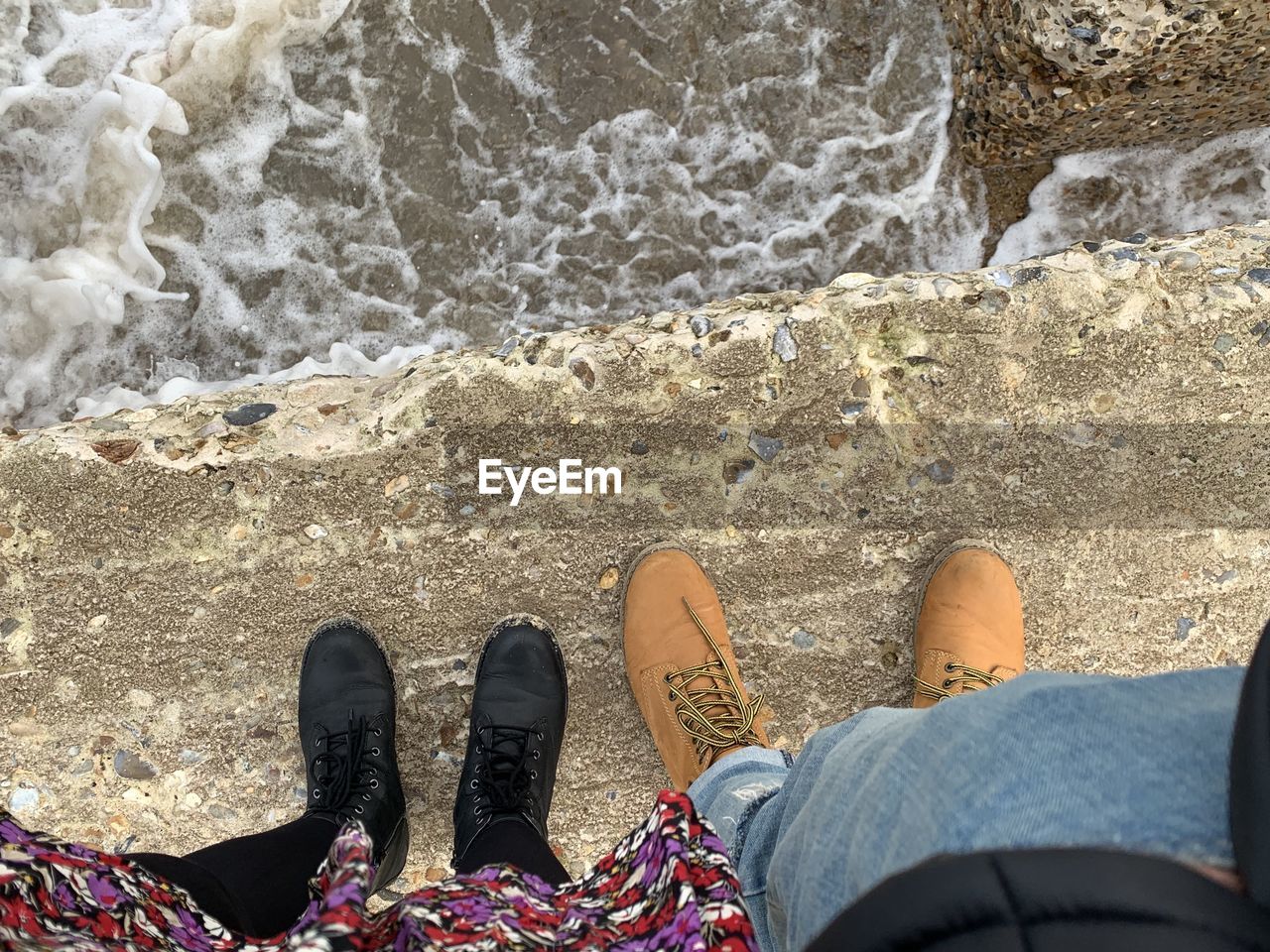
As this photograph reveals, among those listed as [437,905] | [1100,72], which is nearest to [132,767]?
[437,905]

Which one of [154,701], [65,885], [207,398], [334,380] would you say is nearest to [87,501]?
[207,398]

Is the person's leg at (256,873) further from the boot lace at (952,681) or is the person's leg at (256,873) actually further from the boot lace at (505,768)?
the boot lace at (952,681)

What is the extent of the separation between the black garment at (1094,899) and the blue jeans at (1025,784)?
0.08 meters

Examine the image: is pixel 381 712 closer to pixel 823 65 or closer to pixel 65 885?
pixel 65 885

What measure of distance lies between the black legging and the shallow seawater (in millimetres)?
1403

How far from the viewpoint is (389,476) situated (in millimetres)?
1732

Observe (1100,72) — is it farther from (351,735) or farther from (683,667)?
(351,735)

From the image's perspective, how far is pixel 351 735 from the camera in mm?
1699

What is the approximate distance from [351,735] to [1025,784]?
1351 mm

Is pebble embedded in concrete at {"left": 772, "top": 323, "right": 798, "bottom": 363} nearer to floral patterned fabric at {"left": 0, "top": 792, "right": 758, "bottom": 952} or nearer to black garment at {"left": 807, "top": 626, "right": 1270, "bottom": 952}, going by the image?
floral patterned fabric at {"left": 0, "top": 792, "right": 758, "bottom": 952}

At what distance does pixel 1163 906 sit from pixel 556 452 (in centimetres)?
130

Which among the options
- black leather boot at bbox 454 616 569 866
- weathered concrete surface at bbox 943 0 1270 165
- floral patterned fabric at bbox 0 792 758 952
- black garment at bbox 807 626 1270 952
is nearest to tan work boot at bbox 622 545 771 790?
black leather boot at bbox 454 616 569 866

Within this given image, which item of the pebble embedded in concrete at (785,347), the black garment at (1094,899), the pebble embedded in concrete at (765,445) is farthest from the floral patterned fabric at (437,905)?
the pebble embedded in concrete at (785,347)

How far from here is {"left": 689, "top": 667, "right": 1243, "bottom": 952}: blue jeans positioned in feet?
2.58
